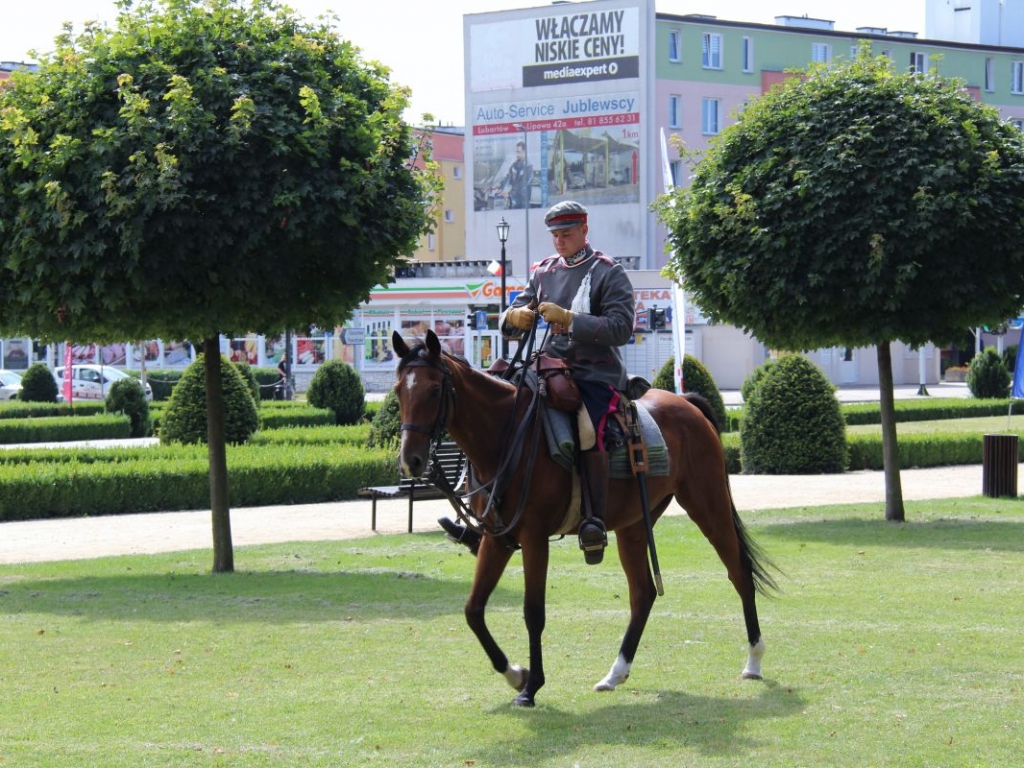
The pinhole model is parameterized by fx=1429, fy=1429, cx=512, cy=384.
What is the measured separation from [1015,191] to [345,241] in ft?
26.4

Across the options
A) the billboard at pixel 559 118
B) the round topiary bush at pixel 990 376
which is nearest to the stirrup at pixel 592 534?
the round topiary bush at pixel 990 376

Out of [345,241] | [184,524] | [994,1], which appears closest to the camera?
[345,241]

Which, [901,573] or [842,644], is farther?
[901,573]

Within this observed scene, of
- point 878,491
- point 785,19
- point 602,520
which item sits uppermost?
point 785,19

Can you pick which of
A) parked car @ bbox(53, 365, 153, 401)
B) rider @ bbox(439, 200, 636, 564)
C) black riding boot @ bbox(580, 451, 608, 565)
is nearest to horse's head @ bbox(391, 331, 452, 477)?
rider @ bbox(439, 200, 636, 564)

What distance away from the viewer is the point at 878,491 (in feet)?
72.0

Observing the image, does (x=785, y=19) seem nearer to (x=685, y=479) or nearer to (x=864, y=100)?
(x=864, y=100)

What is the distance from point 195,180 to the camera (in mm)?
12023

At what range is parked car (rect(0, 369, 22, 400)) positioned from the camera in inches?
2104

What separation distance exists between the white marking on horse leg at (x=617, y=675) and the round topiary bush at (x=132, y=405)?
3012 cm

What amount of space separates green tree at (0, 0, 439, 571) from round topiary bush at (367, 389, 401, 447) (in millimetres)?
8700

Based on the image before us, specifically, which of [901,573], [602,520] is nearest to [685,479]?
[602,520]

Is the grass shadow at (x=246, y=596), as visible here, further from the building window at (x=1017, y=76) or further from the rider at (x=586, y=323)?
the building window at (x=1017, y=76)

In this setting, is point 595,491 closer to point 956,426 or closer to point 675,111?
point 956,426
